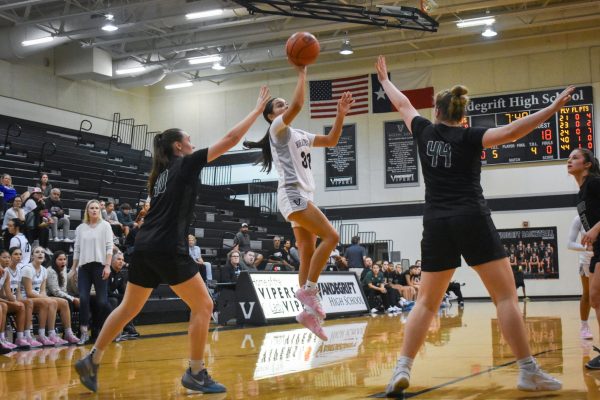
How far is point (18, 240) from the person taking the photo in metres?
12.3

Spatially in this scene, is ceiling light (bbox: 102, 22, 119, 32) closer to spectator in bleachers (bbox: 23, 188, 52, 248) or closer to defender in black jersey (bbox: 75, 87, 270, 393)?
spectator in bleachers (bbox: 23, 188, 52, 248)

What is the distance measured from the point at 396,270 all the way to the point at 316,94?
25.1 ft

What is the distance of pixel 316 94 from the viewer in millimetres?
27078

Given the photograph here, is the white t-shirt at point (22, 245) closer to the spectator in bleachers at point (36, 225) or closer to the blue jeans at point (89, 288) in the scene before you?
the spectator in bleachers at point (36, 225)

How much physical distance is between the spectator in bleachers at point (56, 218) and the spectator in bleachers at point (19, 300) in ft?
17.6

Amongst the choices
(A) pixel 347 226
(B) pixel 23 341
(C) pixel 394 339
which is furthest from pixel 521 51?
(B) pixel 23 341

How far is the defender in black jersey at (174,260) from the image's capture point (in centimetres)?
530

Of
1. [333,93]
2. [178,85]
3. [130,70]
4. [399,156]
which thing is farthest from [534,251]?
[130,70]

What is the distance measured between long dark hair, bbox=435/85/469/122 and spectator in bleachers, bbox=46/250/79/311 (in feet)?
25.3

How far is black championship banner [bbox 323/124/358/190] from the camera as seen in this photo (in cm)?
2855

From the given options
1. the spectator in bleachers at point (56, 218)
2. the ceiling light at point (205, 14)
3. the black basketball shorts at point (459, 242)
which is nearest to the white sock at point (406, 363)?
the black basketball shorts at point (459, 242)

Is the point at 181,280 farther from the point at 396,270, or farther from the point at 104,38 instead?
the point at 104,38

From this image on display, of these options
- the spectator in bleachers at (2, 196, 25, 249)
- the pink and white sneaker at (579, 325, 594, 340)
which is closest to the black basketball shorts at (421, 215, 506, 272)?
the pink and white sneaker at (579, 325, 594, 340)

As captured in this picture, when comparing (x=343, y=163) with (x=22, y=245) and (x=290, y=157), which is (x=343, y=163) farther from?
(x=290, y=157)
